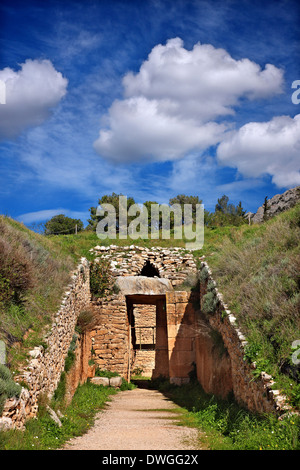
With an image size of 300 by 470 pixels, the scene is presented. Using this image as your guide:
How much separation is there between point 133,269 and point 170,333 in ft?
10.4

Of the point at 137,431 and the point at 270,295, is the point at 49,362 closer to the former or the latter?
the point at 137,431

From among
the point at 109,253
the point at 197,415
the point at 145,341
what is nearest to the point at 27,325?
the point at 197,415

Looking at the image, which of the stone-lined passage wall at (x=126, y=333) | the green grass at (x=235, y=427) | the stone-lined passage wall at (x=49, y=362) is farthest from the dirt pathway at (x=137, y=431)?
the stone-lined passage wall at (x=126, y=333)

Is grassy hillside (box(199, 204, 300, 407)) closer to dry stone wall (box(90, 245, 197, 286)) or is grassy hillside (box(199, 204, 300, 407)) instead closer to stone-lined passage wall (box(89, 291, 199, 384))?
stone-lined passage wall (box(89, 291, 199, 384))

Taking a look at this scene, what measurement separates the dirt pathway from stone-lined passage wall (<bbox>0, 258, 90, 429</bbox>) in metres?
0.94

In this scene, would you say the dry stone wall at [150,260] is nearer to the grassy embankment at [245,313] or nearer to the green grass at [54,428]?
the grassy embankment at [245,313]

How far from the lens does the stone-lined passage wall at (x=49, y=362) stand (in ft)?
19.0

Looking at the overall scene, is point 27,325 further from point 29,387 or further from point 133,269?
point 133,269

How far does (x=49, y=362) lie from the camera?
837cm

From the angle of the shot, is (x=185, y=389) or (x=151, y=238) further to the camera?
(x=151, y=238)

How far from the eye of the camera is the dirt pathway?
6207 mm

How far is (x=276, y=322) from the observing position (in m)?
7.67

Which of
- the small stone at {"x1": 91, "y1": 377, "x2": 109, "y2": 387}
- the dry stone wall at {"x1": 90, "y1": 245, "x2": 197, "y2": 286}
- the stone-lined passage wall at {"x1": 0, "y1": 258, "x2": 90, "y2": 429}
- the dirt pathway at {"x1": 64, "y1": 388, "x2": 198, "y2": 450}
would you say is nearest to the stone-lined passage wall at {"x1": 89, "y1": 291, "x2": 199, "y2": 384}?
the small stone at {"x1": 91, "y1": 377, "x2": 109, "y2": 387}

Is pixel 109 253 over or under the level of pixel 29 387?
over
